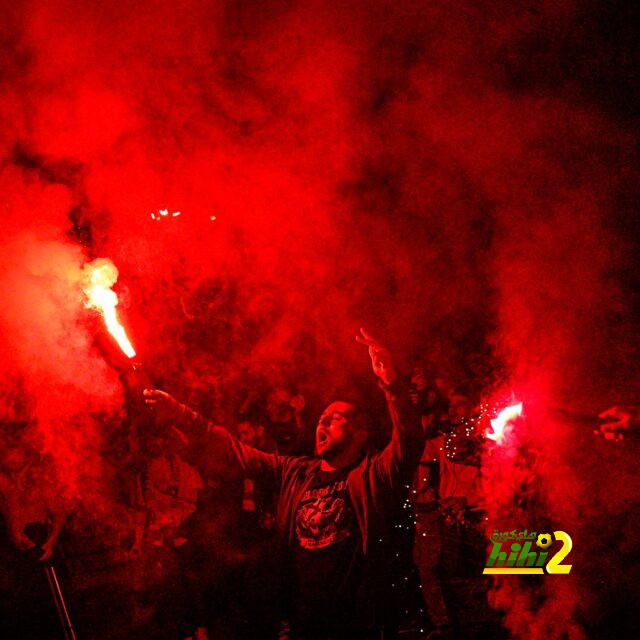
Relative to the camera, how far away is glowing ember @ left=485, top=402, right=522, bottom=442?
4.52 m

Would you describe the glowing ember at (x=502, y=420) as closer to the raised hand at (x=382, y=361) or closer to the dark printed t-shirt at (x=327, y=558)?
the raised hand at (x=382, y=361)

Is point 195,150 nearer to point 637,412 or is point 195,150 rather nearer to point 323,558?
point 323,558

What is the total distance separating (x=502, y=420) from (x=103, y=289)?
98.5 inches

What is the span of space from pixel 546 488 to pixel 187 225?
2.84 metres

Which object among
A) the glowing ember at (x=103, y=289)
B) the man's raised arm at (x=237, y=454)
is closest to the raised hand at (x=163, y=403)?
the man's raised arm at (x=237, y=454)

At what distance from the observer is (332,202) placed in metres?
5.23

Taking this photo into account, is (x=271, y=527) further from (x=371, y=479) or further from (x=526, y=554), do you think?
(x=526, y=554)

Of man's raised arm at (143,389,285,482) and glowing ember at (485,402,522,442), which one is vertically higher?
man's raised arm at (143,389,285,482)

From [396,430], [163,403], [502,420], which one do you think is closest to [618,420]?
[502,420]

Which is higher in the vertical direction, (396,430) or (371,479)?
(396,430)

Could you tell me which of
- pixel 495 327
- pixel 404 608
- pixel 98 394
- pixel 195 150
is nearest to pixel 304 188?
pixel 195 150

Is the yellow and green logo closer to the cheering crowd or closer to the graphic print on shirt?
the cheering crowd

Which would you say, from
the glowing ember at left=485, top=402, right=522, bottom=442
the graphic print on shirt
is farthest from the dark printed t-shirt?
the glowing ember at left=485, top=402, right=522, bottom=442

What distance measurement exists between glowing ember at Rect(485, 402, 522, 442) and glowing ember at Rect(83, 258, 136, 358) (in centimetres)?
217
